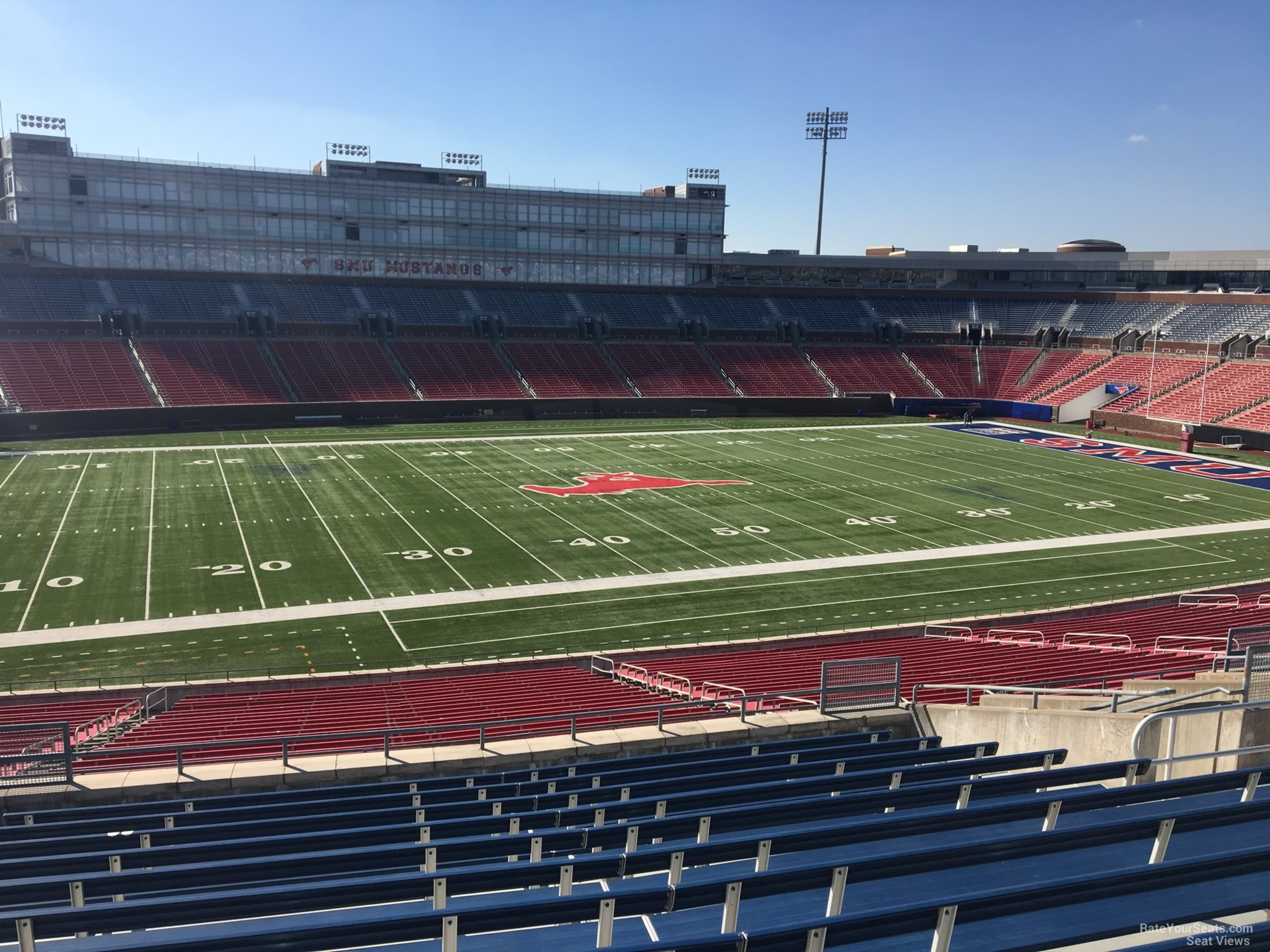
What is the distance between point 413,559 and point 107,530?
36.8 feet

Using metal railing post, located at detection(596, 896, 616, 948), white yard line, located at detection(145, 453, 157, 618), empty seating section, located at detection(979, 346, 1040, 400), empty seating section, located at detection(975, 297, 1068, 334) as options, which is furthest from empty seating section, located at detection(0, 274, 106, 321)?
metal railing post, located at detection(596, 896, 616, 948)

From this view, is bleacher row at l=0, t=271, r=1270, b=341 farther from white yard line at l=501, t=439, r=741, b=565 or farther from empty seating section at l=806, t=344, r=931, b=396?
white yard line at l=501, t=439, r=741, b=565

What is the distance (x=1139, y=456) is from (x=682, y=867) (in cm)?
5493

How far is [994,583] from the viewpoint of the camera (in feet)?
101

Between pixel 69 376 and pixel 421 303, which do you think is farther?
pixel 421 303

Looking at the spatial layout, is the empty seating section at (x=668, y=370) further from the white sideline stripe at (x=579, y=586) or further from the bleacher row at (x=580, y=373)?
the white sideline stripe at (x=579, y=586)

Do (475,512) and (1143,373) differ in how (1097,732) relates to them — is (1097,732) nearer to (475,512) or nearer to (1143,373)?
(475,512)

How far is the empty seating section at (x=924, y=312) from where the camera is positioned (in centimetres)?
8419

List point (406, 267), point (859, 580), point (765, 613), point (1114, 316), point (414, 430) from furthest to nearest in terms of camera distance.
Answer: point (1114, 316)
point (406, 267)
point (414, 430)
point (859, 580)
point (765, 613)

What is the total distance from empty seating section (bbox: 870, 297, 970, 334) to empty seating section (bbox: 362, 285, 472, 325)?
1390 inches

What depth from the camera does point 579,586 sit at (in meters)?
30.2

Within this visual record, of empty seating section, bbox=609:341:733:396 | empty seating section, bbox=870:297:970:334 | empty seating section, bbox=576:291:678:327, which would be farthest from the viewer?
empty seating section, bbox=870:297:970:334

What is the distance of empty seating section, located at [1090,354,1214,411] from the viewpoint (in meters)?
66.1

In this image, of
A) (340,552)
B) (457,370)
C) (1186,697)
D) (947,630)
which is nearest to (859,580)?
(947,630)
